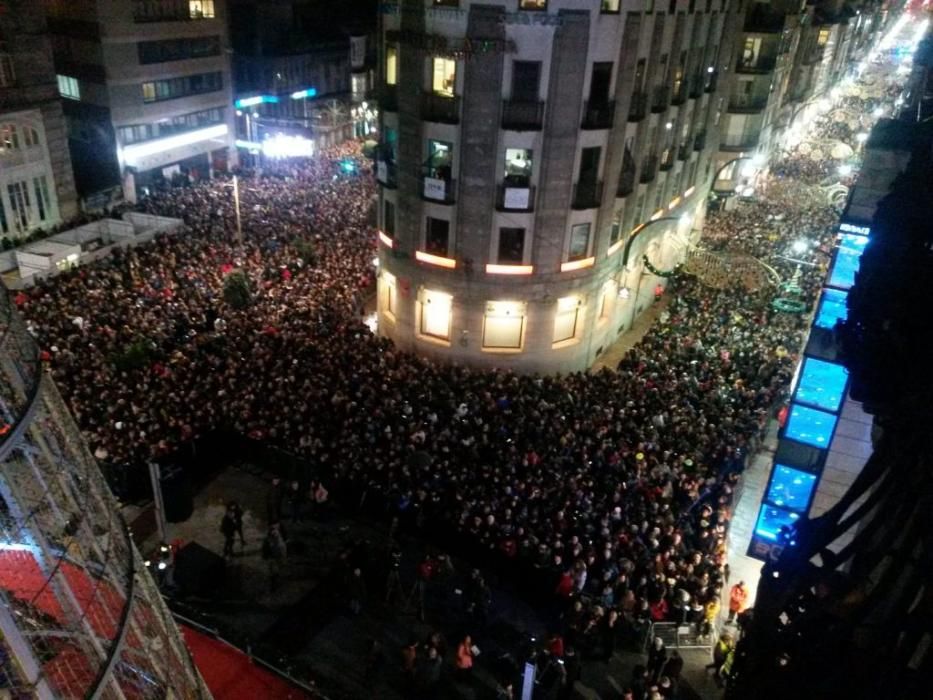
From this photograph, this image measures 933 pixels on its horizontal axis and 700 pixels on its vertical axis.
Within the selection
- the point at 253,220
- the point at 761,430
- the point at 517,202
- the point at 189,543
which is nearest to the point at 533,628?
the point at 189,543

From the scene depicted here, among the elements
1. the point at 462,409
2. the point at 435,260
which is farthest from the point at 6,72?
the point at 462,409

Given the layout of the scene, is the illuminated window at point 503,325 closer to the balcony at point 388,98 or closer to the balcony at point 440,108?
the balcony at point 440,108

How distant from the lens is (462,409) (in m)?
22.8

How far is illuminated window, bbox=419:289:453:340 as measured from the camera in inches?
1131

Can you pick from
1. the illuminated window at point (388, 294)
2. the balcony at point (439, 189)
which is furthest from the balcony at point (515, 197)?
the illuminated window at point (388, 294)

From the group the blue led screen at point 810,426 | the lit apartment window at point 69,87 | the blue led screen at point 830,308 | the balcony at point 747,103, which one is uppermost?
the balcony at point 747,103

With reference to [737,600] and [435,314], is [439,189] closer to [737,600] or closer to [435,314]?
[435,314]

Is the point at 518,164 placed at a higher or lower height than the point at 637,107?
lower

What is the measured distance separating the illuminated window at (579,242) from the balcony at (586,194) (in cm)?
83

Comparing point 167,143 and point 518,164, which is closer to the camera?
point 518,164

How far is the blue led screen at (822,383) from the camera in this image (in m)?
16.2

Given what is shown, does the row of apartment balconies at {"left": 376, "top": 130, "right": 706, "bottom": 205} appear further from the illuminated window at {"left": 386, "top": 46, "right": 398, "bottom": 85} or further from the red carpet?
the red carpet

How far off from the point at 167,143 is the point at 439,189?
33400 millimetres

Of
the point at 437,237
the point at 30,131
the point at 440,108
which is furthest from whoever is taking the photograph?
the point at 30,131
